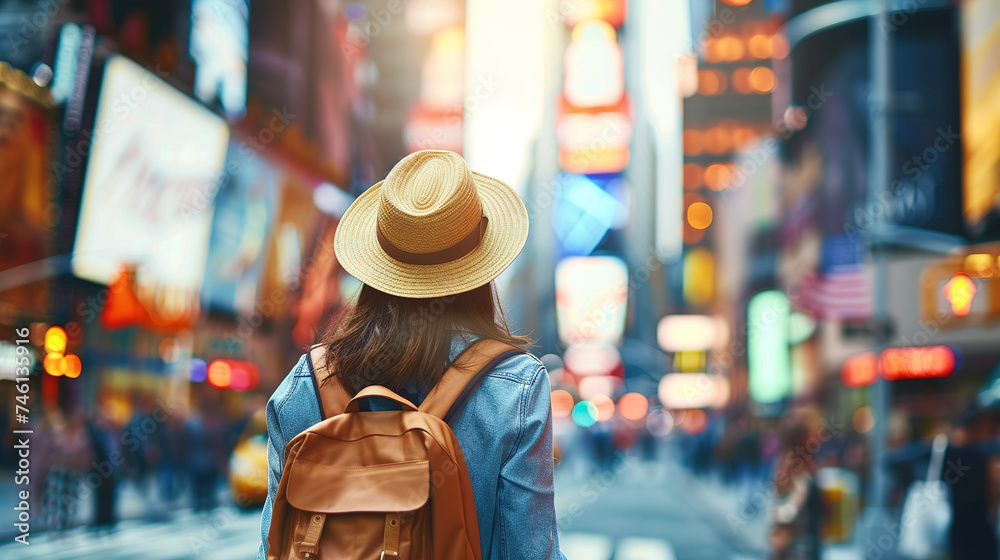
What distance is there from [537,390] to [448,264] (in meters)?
0.42

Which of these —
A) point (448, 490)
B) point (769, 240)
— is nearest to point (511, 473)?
point (448, 490)

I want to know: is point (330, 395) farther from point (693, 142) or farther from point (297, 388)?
point (693, 142)

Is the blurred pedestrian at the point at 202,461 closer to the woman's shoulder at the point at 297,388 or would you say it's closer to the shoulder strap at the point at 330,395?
the woman's shoulder at the point at 297,388

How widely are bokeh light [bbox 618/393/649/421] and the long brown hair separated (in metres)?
96.6

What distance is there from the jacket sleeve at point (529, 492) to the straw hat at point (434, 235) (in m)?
0.35

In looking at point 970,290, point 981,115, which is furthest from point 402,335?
point 981,115

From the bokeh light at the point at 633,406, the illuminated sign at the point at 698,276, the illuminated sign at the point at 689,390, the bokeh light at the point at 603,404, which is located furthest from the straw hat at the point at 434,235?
the illuminated sign at the point at 698,276

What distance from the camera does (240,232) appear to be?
878 inches

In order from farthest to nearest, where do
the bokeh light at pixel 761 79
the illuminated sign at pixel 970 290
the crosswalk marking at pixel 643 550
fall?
the bokeh light at pixel 761 79 → the illuminated sign at pixel 970 290 → the crosswalk marking at pixel 643 550

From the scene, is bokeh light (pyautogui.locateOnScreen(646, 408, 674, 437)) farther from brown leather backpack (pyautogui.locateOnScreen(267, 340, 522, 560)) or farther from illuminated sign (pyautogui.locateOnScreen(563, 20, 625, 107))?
brown leather backpack (pyautogui.locateOnScreen(267, 340, 522, 560))

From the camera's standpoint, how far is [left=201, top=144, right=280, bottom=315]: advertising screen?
69.9 feet

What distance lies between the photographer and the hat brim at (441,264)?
212cm

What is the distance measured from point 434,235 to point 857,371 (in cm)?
2737

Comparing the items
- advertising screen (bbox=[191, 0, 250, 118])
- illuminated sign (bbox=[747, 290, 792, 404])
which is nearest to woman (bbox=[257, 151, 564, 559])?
advertising screen (bbox=[191, 0, 250, 118])
